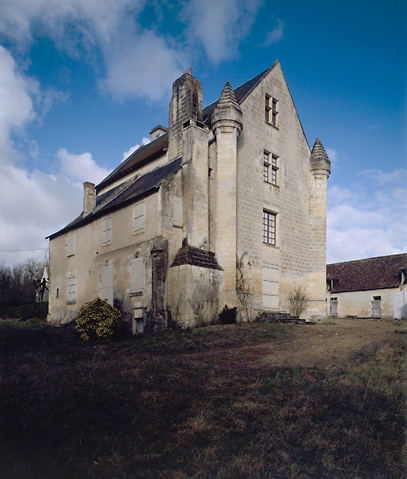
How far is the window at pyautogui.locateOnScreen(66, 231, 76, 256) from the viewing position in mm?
22219

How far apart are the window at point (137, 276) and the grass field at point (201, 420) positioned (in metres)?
7.55

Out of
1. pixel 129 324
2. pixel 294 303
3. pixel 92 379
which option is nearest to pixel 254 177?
pixel 294 303

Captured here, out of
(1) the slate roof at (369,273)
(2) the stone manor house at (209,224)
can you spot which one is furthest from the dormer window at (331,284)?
(2) the stone manor house at (209,224)

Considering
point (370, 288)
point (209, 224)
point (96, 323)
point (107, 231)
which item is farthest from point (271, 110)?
point (370, 288)

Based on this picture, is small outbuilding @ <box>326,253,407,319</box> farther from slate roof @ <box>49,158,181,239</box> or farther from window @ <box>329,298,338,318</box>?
slate roof @ <box>49,158,181,239</box>

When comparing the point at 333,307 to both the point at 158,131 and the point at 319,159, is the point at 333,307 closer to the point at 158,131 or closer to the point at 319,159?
the point at 319,159

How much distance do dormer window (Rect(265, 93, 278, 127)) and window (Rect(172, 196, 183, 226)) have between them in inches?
285

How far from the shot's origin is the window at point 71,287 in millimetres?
21469

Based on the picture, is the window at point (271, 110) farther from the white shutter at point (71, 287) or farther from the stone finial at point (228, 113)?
the white shutter at point (71, 287)

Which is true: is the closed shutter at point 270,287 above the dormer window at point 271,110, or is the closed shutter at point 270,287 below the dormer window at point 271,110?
below

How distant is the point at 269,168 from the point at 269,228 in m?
3.02

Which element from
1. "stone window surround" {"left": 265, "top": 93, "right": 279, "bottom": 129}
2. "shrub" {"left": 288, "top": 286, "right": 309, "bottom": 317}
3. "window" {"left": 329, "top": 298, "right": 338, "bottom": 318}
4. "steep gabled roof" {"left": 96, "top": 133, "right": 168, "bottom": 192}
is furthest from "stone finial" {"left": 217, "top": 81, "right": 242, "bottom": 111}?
"window" {"left": 329, "top": 298, "right": 338, "bottom": 318}

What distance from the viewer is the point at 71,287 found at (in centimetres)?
2177

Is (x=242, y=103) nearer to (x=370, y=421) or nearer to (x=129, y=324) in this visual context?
(x=129, y=324)
